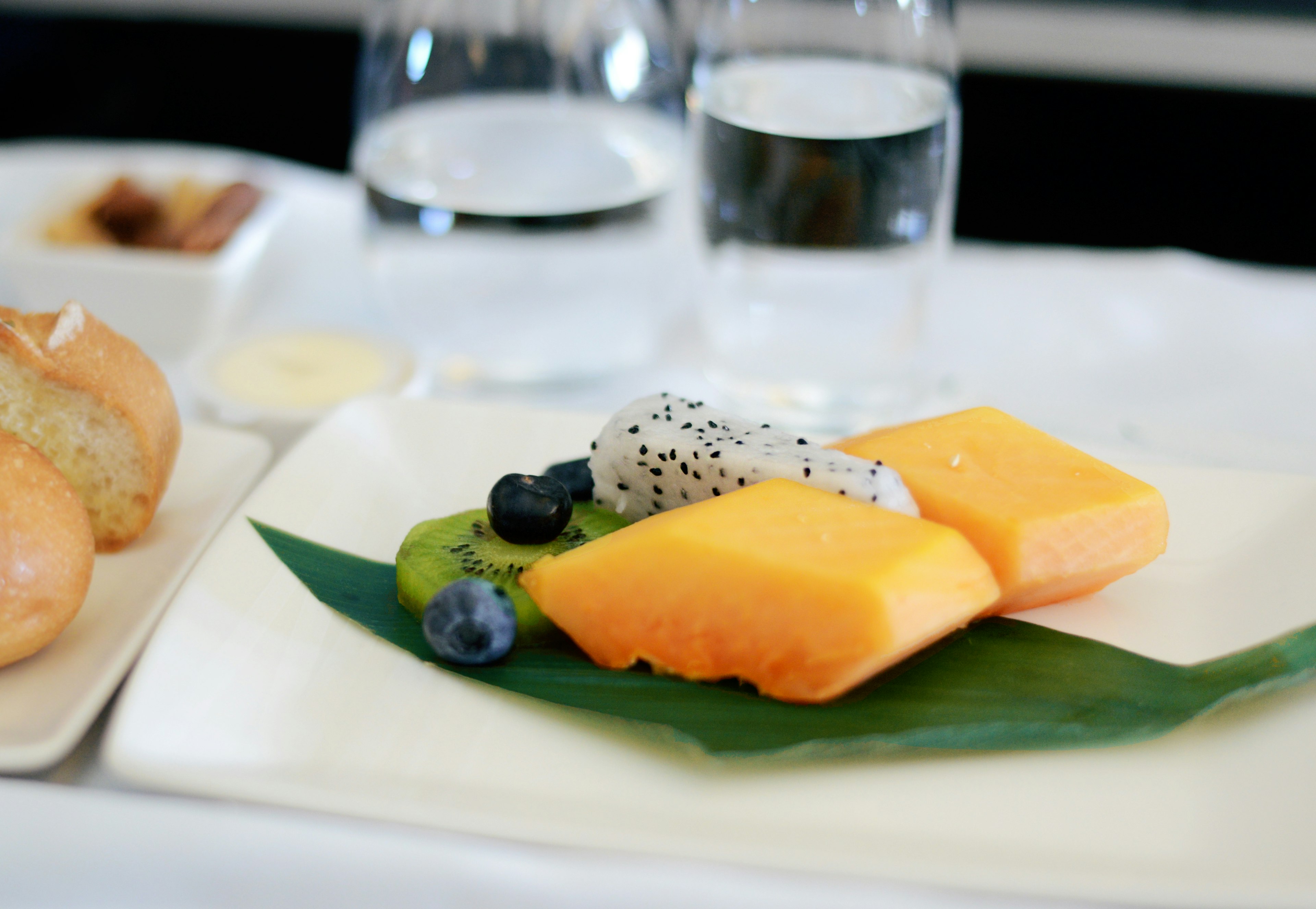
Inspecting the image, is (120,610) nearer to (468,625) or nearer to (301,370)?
(468,625)

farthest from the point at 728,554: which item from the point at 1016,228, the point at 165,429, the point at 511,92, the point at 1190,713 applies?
the point at 1016,228

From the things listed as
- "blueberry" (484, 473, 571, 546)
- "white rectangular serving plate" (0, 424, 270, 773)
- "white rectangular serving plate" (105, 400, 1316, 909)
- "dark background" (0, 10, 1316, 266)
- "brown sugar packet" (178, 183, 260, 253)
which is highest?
"brown sugar packet" (178, 183, 260, 253)

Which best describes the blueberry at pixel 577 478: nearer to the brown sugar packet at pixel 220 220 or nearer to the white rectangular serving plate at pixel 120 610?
the white rectangular serving plate at pixel 120 610

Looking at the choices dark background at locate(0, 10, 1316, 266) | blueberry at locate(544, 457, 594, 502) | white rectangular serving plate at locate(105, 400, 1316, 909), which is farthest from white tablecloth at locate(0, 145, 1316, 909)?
dark background at locate(0, 10, 1316, 266)

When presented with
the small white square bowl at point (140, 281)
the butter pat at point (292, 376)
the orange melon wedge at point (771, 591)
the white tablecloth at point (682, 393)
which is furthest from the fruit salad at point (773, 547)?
the small white square bowl at point (140, 281)

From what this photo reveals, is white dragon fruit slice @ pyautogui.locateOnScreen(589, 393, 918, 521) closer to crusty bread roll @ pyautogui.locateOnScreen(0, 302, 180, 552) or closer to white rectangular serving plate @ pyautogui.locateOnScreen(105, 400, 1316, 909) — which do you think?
white rectangular serving plate @ pyautogui.locateOnScreen(105, 400, 1316, 909)

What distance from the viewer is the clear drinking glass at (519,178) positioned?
1.38 m

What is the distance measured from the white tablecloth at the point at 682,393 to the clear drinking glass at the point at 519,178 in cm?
9

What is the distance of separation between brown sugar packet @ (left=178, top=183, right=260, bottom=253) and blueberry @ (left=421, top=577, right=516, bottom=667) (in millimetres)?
929

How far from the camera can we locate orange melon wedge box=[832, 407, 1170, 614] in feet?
2.76

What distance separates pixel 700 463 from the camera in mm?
915

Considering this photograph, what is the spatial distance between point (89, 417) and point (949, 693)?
78cm

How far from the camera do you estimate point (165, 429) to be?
3.44ft

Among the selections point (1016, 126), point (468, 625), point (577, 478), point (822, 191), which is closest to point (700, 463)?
point (577, 478)
